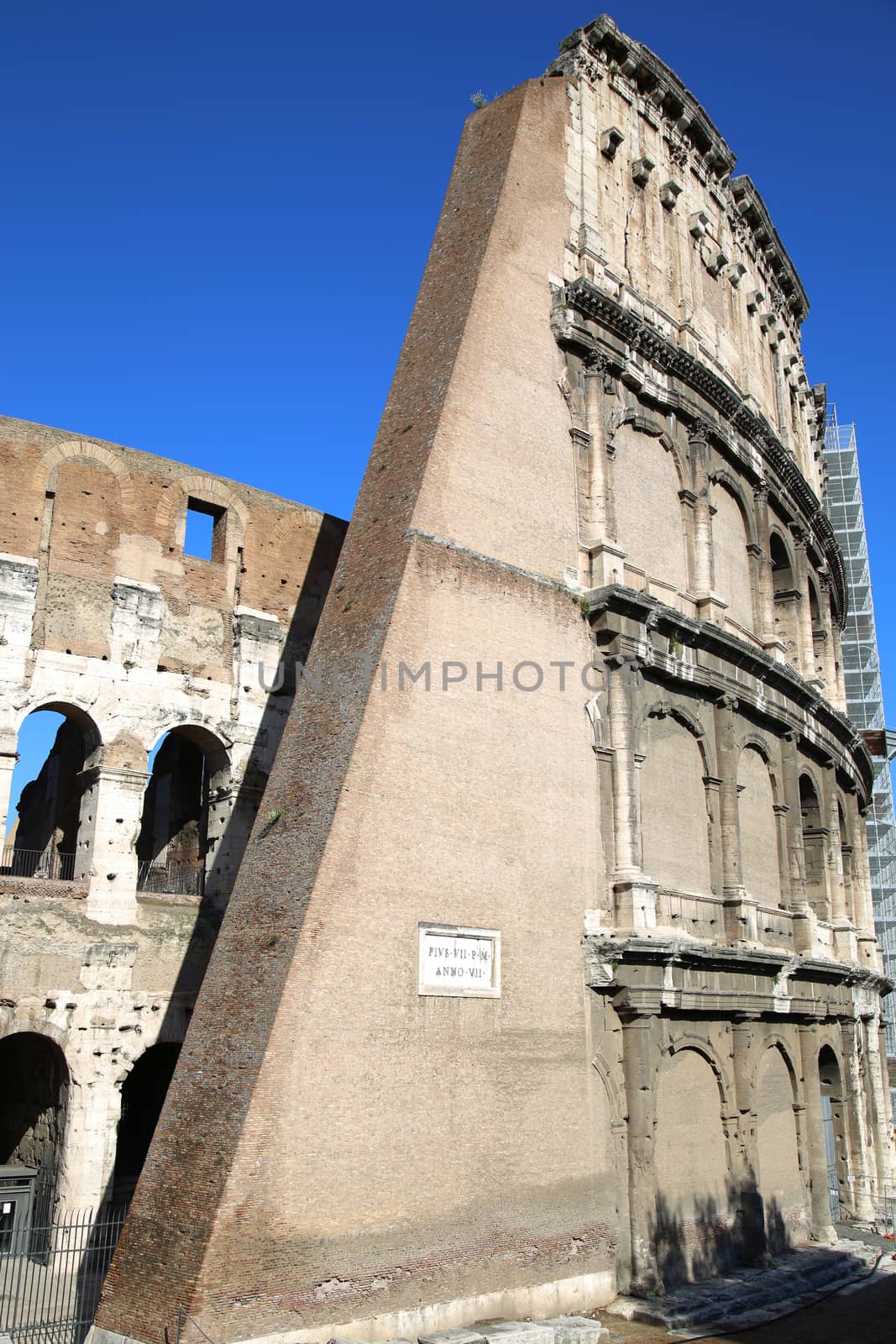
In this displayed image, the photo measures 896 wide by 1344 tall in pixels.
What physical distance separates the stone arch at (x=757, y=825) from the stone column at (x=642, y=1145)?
4.86m

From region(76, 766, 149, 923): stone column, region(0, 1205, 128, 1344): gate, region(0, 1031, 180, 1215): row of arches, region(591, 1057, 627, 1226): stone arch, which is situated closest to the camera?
region(0, 1205, 128, 1344): gate

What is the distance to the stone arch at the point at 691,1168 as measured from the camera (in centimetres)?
1611

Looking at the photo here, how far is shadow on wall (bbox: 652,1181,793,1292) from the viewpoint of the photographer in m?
15.9

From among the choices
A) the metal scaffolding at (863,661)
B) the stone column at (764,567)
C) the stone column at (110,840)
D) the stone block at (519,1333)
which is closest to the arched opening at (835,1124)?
the stone column at (764,567)

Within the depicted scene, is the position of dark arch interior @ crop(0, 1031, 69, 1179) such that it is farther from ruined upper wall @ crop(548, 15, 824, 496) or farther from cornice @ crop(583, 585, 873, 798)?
ruined upper wall @ crop(548, 15, 824, 496)

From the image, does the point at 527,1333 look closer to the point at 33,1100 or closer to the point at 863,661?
the point at 33,1100

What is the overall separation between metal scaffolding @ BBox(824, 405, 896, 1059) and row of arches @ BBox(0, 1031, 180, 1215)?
40.6 m

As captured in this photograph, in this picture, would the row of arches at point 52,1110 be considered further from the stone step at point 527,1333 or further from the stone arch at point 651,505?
the stone arch at point 651,505

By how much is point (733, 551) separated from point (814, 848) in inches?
251

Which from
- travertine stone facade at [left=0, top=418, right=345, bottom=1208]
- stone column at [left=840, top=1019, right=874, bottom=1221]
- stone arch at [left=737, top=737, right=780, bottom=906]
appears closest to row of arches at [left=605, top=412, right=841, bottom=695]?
stone arch at [left=737, top=737, right=780, bottom=906]

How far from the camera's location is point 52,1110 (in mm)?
17094

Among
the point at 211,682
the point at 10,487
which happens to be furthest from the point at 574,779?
the point at 10,487

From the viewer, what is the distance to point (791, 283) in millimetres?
29188

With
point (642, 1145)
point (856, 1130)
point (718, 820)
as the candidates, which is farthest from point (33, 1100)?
point (856, 1130)
